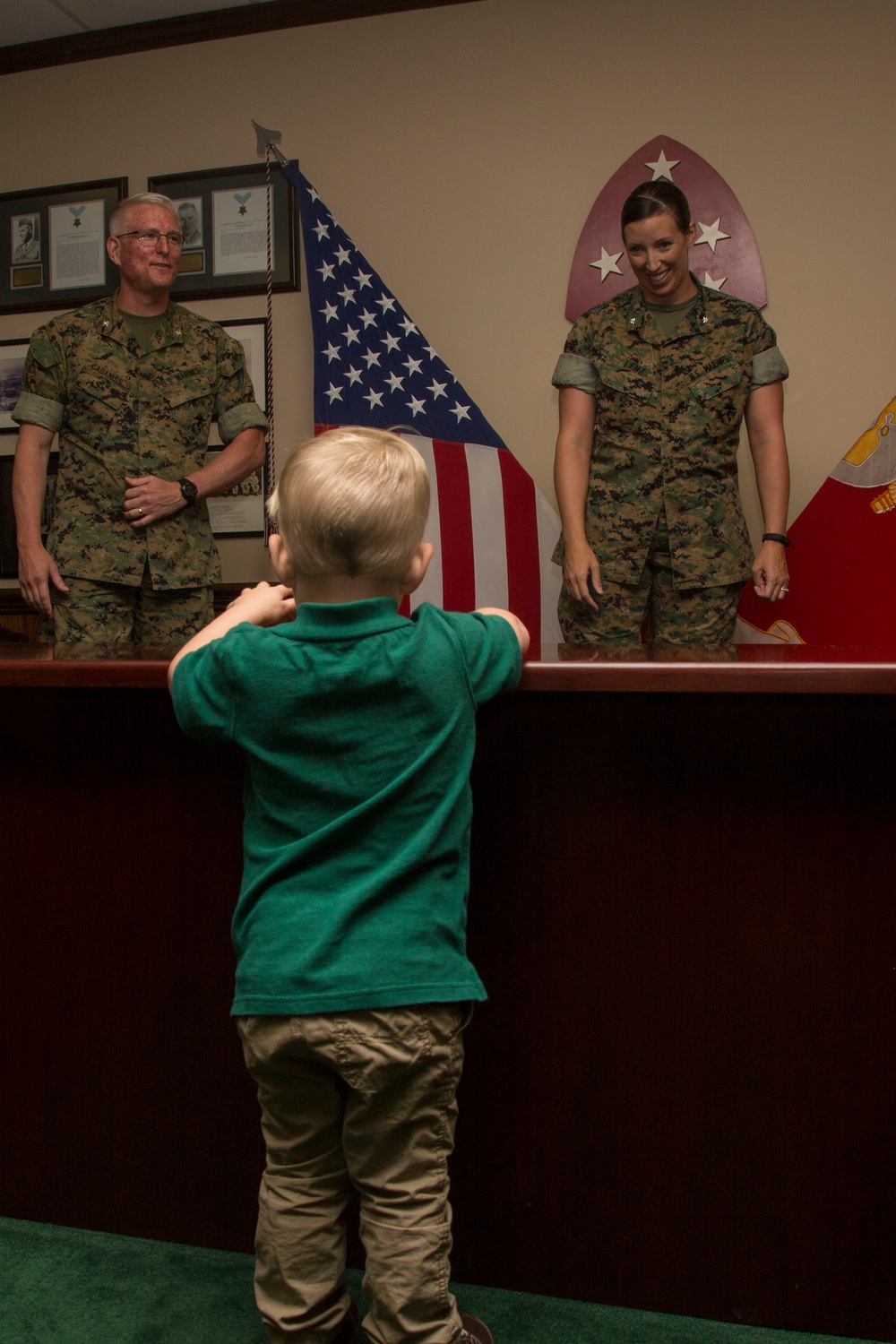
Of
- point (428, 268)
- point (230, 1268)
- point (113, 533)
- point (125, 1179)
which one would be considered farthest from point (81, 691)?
point (428, 268)

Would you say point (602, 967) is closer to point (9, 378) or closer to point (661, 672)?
point (661, 672)

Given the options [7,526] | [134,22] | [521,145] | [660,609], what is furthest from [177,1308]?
[134,22]

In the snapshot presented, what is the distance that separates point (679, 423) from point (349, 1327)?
1952 mm

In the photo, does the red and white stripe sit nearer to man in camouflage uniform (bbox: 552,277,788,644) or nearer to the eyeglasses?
man in camouflage uniform (bbox: 552,277,788,644)

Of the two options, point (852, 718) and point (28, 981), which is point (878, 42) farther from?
point (28, 981)

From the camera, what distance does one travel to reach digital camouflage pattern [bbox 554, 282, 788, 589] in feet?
7.75

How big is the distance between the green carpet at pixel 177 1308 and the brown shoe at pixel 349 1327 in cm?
8

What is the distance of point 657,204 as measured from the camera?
225 centimetres

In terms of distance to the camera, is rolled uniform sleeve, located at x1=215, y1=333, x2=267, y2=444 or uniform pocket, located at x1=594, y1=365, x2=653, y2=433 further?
rolled uniform sleeve, located at x1=215, y1=333, x2=267, y2=444

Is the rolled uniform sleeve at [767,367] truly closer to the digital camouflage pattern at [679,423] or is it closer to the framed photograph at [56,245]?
the digital camouflage pattern at [679,423]

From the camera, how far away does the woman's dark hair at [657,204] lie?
2248 mm

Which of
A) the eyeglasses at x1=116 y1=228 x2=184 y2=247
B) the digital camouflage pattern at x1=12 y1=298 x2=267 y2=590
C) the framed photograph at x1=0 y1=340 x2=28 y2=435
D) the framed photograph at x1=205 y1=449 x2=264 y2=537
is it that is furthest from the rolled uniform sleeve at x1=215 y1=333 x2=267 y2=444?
the framed photograph at x1=0 y1=340 x2=28 y2=435

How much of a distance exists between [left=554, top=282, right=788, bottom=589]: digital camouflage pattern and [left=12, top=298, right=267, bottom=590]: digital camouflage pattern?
3.32 feet

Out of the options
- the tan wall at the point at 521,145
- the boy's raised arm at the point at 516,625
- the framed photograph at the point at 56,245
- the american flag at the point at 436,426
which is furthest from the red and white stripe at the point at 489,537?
the boy's raised arm at the point at 516,625
